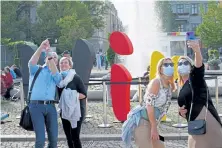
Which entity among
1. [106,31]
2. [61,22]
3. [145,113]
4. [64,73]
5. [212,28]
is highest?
[106,31]

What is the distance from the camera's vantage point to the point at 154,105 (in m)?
4.53

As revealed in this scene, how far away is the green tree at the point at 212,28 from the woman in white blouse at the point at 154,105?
4609 centimetres

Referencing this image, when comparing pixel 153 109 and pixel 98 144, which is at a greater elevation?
pixel 153 109

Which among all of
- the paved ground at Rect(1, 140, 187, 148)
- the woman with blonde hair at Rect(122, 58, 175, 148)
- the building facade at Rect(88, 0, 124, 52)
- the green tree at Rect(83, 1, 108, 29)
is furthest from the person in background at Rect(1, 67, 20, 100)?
the building facade at Rect(88, 0, 124, 52)

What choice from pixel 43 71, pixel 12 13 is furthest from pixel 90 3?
pixel 43 71

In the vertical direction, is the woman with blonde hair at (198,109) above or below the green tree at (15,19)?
below

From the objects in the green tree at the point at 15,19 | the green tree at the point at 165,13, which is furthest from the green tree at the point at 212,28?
the green tree at the point at 15,19

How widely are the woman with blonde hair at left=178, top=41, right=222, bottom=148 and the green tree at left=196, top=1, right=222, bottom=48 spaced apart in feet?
152

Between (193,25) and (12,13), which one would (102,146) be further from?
(193,25)

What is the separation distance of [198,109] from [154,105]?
0.53m

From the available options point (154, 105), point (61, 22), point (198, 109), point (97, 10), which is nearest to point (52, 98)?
point (154, 105)

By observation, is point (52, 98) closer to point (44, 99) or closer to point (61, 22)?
point (44, 99)

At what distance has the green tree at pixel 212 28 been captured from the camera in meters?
48.8

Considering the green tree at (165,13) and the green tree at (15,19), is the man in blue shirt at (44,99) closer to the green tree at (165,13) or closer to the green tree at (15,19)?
the green tree at (15,19)
